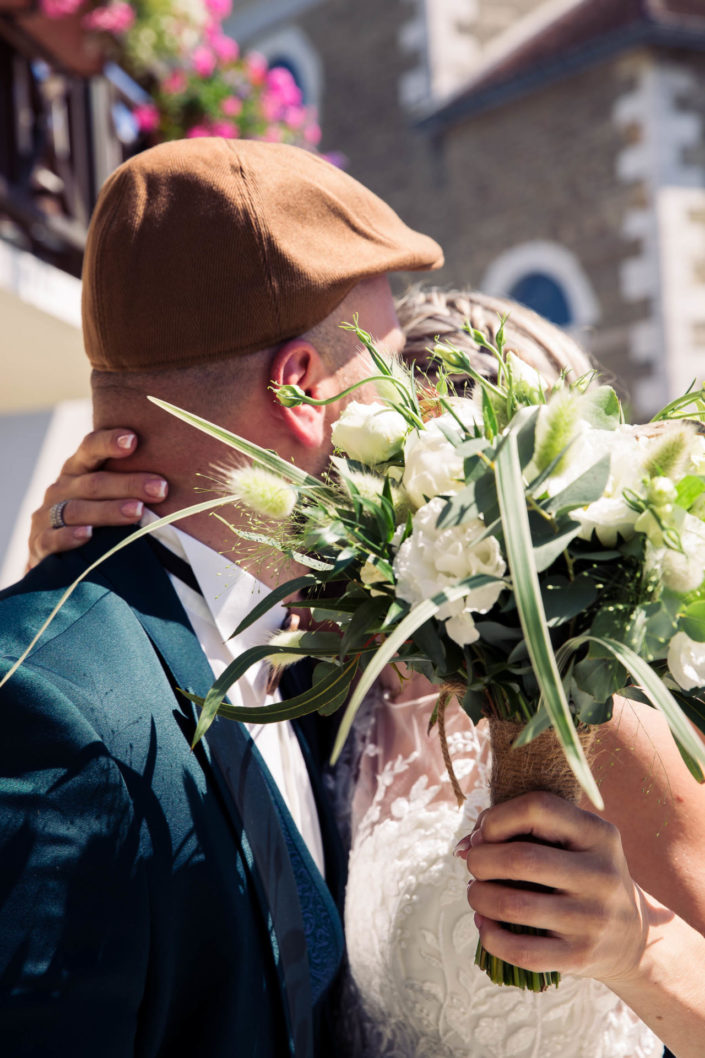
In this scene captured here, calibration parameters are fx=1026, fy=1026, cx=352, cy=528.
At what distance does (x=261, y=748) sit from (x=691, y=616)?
1.07 meters

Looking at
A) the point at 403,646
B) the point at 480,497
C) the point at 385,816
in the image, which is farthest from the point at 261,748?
the point at 480,497

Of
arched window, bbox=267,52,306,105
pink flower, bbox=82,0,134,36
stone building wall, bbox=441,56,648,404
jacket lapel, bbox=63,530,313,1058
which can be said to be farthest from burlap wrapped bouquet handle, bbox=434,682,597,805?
arched window, bbox=267,52,306,105

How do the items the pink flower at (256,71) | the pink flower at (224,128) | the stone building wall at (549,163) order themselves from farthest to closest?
1. the stone building wall at (549,163)
2. the pink flower at (256,71)
3. the pink flower at (224,128)

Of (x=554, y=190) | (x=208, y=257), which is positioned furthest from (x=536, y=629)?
(x=554, y=190)

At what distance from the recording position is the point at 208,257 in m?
1.98

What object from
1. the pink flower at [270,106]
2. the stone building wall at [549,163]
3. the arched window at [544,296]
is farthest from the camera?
the arched window at [544,296]

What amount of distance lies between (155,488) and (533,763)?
3.02 ft

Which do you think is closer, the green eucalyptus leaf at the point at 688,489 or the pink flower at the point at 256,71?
the green eucalyptus leaf at the point at 688,489

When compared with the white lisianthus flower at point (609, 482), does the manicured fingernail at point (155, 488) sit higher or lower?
higher

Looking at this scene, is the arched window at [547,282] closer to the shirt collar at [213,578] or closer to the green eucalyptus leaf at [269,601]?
the shirt collar at [213,578]

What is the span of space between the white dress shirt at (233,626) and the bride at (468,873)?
5.8 inches

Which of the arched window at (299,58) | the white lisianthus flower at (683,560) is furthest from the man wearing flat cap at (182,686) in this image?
the arched window at (299,58)

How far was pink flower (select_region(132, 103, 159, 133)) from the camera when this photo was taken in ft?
20.7

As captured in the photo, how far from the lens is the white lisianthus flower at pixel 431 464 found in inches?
53.6
